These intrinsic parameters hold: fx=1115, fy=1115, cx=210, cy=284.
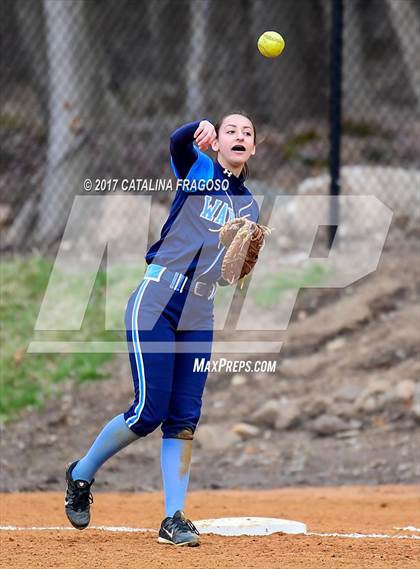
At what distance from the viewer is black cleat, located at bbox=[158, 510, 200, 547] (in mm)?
→ 4902

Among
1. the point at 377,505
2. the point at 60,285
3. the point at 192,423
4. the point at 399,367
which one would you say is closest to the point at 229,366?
the point at 399,367

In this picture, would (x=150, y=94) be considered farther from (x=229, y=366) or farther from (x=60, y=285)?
(x=229, y=366)

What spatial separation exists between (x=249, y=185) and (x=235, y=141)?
22.0 ft

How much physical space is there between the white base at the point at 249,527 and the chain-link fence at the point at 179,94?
19.7 ft

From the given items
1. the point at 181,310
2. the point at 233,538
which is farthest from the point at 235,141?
the point at 233,538

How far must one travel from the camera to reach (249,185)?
1176cm

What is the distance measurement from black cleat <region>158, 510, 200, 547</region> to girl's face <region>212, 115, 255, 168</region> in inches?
63.7

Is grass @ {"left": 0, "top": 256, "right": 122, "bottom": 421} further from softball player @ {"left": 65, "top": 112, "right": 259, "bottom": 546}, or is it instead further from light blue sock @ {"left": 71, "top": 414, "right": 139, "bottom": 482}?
softball player @ {"left": 65, "top": 112, "right": 259, "bottom": 546}

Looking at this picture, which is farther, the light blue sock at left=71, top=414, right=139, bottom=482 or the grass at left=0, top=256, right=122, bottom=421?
the grass at left=0, top=256, right=122, bottom=421

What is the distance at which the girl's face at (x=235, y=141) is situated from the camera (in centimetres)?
507

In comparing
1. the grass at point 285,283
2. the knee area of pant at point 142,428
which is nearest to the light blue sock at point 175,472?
the knee area of pant at point 142,428

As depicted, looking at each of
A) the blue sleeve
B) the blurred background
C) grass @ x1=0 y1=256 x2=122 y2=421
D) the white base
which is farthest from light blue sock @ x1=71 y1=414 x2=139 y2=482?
grass @ x1=0 y1=256 x2=122 y2=421

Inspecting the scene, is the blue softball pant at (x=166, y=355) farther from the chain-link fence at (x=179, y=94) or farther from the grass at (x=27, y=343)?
the chain-link fence at (x=179, y=94)

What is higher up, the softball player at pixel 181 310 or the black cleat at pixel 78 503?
the softball player at pixel 181 310
